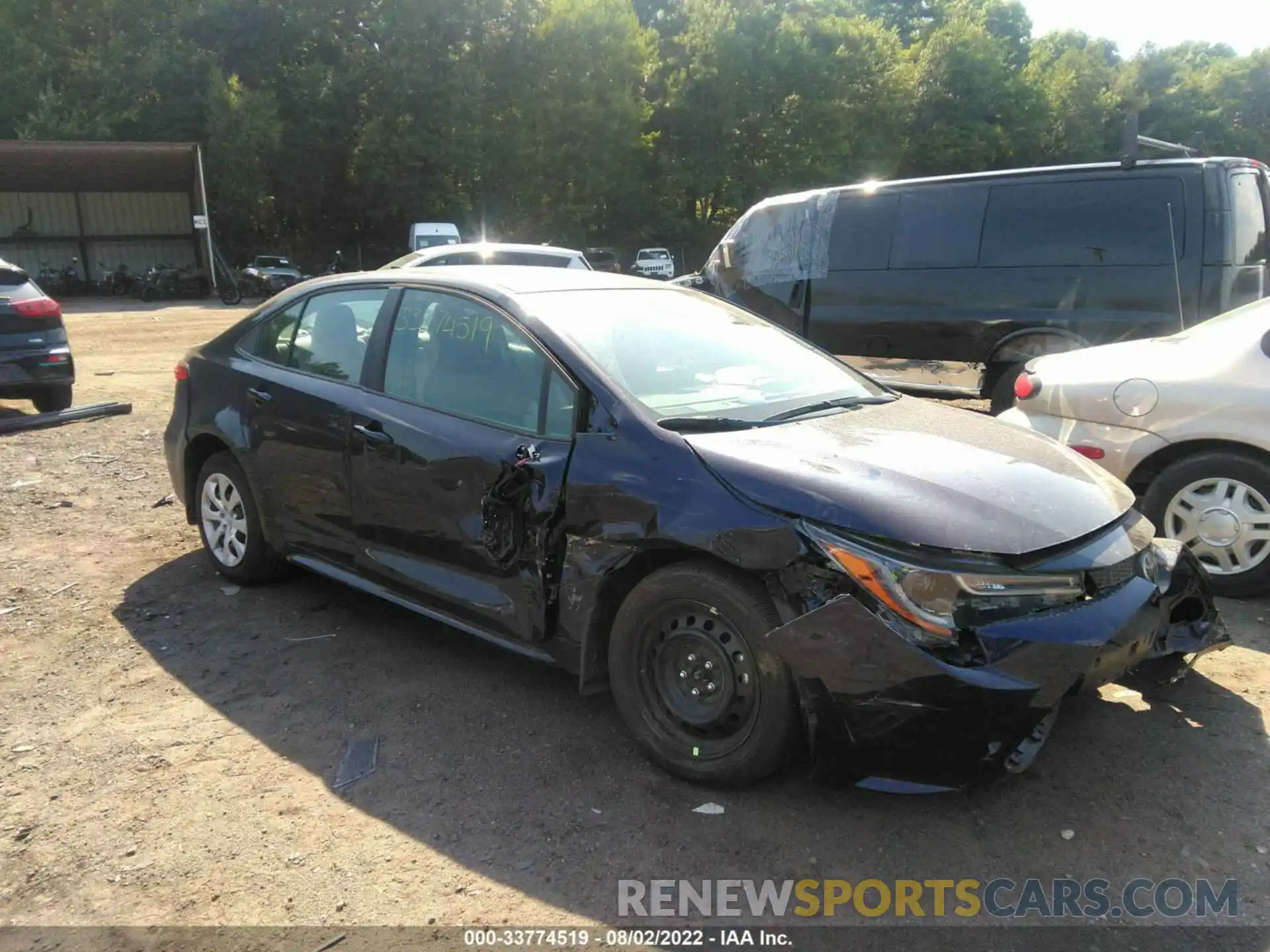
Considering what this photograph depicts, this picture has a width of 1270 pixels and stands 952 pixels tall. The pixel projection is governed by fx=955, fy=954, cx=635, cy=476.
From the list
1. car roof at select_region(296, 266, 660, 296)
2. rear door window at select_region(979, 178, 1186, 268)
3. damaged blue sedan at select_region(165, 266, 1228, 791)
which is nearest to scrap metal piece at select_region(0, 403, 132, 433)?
damaged blue sedan at select_region(165, 266, 1228, 791)

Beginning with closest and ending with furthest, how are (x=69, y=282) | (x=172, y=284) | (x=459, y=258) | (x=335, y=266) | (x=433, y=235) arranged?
(x=459, y=258) → (x=433, y=235) → (x=172, y=284) → (x=69, y=282) → (x=335, y=266)

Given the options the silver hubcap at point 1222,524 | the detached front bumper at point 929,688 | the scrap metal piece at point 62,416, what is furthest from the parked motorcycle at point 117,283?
the detached front bumper at point 929,688

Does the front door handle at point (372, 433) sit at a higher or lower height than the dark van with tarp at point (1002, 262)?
lower

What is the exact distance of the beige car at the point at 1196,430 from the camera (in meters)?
4.32

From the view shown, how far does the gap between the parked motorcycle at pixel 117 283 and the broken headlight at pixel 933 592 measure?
110ft

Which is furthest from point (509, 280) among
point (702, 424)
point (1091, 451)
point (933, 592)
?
point (1091, 451)

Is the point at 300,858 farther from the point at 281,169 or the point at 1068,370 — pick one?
the point at 281,169

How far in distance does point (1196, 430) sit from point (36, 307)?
9036mm

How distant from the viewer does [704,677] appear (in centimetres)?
293

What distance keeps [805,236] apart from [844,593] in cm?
695

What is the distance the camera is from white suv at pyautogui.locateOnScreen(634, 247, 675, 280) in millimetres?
33188

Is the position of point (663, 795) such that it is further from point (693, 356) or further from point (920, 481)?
point (693, 356)

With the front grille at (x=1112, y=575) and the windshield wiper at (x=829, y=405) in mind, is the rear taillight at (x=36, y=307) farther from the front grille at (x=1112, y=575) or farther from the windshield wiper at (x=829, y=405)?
the front grille at (x=1112, y=575)

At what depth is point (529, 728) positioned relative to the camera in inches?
134
